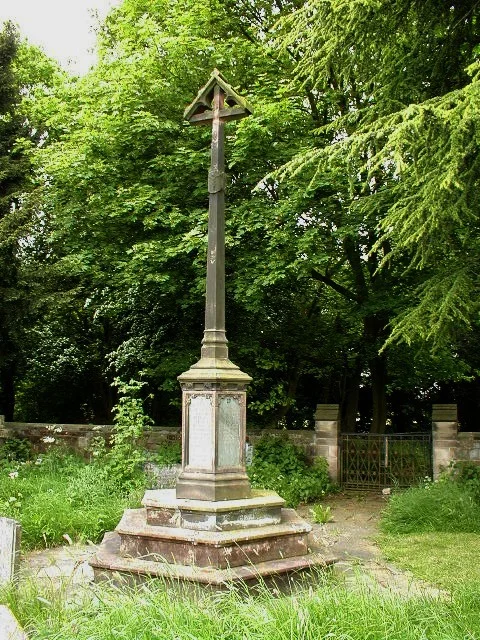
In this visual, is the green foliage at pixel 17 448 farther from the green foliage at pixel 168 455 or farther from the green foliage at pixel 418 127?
the green foliage at pixel 418 127

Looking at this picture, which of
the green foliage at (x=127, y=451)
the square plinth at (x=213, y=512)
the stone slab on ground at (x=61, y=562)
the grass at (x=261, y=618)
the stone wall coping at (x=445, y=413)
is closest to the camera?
the grass at (x=261, y=618)

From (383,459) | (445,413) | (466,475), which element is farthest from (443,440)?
(383,459)

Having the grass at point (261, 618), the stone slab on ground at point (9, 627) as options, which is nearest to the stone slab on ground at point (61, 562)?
the stone slab on ground at point (9, 627)

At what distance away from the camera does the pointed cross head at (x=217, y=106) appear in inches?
253

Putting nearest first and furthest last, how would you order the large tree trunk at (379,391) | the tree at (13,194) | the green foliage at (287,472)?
the green foliage at (287,472) → the tree at (13,194) → the large tree trunk at (379,391)

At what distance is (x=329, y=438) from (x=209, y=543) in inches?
262

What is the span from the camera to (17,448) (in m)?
12.2

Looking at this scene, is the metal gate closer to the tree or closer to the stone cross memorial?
the stone cross memorial

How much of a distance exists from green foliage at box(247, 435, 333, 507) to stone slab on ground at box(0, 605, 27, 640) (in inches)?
241

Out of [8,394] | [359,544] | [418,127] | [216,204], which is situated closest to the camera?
[418,127]

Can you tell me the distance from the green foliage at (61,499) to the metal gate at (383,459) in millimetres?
3944

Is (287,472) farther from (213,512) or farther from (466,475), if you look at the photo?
(213,512)

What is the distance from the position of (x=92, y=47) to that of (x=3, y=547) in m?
16.5

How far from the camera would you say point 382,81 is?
8.46 metres
